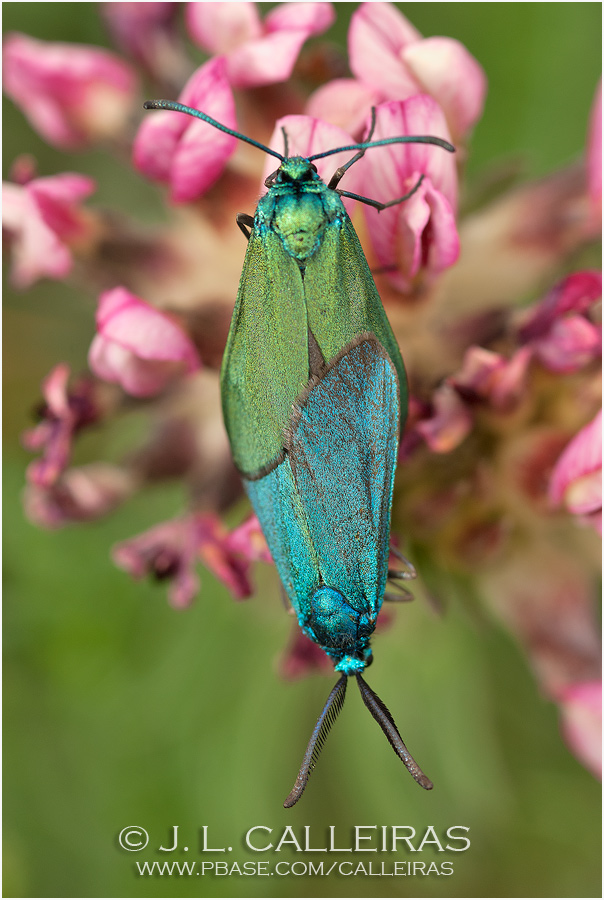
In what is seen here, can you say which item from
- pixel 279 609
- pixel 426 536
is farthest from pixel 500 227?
pixel 279 609

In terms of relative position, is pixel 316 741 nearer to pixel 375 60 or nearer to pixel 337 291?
pixel 337 291

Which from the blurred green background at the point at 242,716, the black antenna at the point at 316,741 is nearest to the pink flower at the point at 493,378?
the black antenna at the point at 316,741

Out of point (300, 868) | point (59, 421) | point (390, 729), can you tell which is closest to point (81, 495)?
point (59, 421)

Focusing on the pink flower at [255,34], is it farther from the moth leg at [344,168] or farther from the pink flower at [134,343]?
the pink flower at [134,343]

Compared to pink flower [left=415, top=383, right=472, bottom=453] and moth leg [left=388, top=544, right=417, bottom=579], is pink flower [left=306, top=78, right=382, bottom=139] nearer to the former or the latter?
pink flower [left=415, top=383, right=472, bottom=453]

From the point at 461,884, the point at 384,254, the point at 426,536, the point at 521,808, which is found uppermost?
the point at 384,254

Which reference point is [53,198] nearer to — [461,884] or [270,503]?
[270,503]
